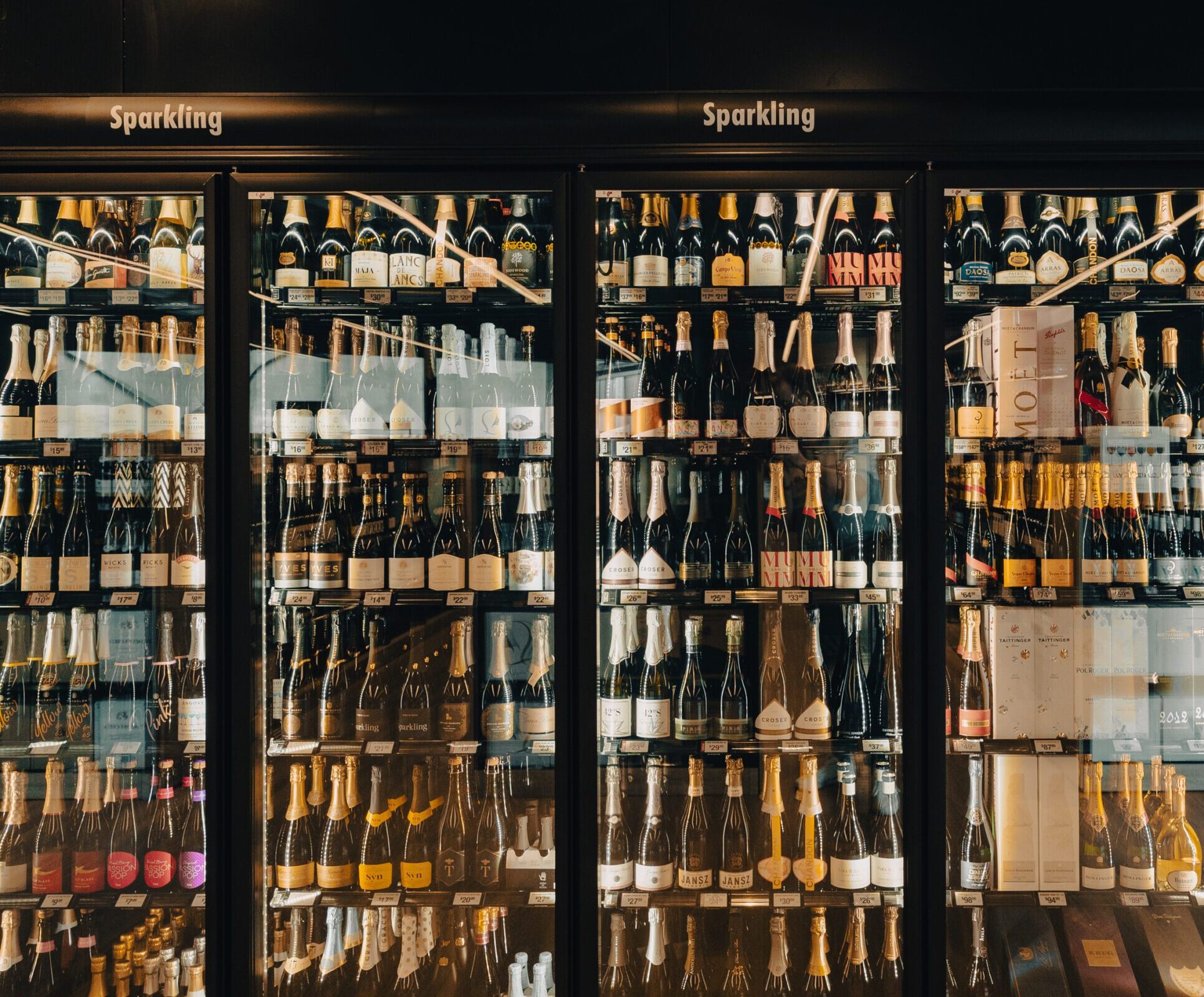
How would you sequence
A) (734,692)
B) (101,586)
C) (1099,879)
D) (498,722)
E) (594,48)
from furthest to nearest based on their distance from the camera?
(734,692), (498,722), (101,586), (1099,879), (594,48)

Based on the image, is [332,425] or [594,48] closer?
[594,48]

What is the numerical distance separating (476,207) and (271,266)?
65 centimetres

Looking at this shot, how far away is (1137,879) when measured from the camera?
2.11 metres

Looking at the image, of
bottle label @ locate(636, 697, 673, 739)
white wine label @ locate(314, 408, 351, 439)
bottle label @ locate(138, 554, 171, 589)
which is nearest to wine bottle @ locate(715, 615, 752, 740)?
bottle label @ locate(636, 697, 673, 739)

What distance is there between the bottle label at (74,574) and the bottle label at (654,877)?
1.73 metres

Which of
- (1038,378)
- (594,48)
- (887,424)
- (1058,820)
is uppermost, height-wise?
(594,48)

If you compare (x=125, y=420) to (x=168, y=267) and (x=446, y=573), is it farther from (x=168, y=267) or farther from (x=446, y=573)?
(x=446, y=573)

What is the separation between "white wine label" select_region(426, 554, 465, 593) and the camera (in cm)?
217

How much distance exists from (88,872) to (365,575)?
44.3 inches

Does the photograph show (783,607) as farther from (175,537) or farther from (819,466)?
(175,537)

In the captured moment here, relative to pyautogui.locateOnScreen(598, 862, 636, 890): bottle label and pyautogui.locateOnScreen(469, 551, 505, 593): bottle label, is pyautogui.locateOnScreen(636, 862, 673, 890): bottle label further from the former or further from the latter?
pyautogui.locateOnScreen(469, 551, 505, 593): bottle label

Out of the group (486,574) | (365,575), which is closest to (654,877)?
(486,574)

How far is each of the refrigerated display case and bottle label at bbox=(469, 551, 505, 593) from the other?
30cm

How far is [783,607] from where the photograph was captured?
94.3 inches
